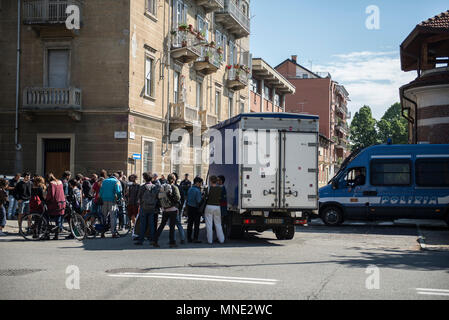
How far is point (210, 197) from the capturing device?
46.7ft

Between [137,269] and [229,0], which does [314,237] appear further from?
[229,0]

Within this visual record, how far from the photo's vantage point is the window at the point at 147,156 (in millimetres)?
25156

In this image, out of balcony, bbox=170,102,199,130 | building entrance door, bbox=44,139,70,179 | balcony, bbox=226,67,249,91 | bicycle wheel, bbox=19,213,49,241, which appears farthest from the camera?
balcony, bbox=226,67,249,91

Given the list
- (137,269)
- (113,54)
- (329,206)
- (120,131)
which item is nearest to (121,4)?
(113,54)

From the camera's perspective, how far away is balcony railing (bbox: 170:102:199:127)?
90.5 ft

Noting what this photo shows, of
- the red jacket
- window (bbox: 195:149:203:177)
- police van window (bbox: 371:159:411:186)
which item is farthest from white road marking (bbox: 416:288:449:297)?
window (bbox: 195:149:203:177)

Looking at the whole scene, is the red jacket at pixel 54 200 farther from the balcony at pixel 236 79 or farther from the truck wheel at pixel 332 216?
the balcony at pixel 236 79

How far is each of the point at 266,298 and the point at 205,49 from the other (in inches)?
986

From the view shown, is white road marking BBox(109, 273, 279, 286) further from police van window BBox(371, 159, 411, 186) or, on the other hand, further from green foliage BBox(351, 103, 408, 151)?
green foliage BBox(351, 103, 408, 151)

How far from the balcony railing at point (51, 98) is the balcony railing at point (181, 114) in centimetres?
587

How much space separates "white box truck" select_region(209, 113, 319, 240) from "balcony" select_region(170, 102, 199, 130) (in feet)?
43.6

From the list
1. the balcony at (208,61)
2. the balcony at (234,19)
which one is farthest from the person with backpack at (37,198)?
the balcony at (234,19)

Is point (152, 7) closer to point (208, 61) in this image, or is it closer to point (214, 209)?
point (208, 61)
